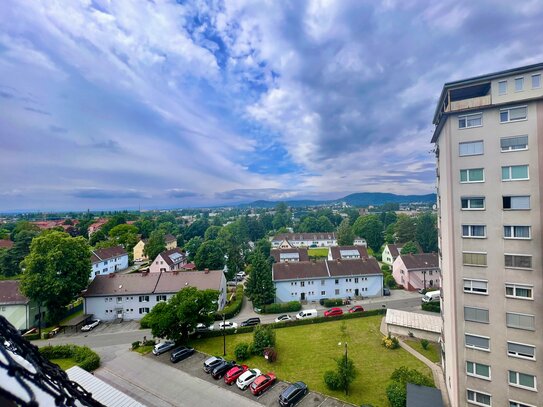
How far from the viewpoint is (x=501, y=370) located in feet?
48.0

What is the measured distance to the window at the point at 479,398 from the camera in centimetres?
1494

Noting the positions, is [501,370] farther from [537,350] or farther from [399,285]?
[399,285]

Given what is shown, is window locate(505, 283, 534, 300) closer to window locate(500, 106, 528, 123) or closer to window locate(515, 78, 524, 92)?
window locate(500, 106, 528, 123)

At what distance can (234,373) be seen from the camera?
19.8 meters

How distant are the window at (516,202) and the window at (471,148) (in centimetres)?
293

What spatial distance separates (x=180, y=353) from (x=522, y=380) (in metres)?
23.1

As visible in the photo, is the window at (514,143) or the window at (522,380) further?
the window at (514,143)

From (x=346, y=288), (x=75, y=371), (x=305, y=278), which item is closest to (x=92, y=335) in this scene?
(x=75, y=371)

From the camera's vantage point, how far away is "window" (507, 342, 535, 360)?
1406 centimetres

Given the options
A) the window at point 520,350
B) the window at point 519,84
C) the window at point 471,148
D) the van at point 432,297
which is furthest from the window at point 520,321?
the van at point 432,297

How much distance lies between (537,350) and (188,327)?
23904 millimetres

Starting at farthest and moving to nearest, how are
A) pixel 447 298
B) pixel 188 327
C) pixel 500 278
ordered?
pixel 188 327
pixel 447 298
pixel 500 278

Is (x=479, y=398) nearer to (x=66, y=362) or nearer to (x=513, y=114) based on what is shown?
(x=513, y=114)

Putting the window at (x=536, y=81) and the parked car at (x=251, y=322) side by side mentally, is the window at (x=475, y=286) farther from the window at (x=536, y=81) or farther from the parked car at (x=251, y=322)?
the parked car at (x=251, y=322)
